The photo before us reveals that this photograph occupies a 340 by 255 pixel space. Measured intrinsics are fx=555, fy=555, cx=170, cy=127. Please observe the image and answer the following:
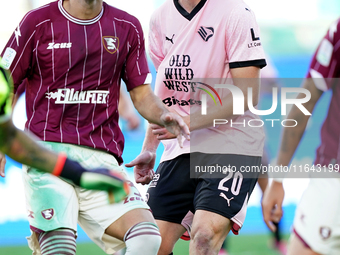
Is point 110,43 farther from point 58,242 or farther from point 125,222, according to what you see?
point 58,242

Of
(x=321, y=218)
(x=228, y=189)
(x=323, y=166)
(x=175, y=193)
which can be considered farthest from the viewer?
(x=175, y=193)

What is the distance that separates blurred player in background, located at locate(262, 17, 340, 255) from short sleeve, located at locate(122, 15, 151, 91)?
1.15 m

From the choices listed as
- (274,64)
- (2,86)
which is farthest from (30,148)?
(274,64)

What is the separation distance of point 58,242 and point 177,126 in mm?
1009

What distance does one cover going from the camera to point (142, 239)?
331 cm

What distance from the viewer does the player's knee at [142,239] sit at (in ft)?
10.8

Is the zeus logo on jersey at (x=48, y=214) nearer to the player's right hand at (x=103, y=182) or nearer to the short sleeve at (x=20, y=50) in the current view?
the short sleeve at (x=20, y=50)

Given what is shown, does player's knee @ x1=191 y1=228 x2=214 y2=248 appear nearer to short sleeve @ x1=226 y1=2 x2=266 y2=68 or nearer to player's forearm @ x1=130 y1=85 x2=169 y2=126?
player's forearm @ x1=130 y1=85 x2=169 y2=126

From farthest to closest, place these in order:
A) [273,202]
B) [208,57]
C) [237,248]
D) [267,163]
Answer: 1. [237,248]
2. [267,163]
3. [208,57]
4. [273,202]

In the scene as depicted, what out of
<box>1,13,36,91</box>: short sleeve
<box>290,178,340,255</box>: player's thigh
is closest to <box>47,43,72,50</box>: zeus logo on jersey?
<box>1,13,36,91</box>: short sleeve

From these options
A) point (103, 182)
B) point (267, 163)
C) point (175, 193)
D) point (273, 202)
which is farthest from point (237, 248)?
point (103, 182)

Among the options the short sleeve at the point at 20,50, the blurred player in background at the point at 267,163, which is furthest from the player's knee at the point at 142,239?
the blurred player in background at the point at 267,163

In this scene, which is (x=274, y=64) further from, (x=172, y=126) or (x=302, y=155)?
(x=172, y=126)

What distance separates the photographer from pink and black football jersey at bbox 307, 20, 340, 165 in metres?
2.89
